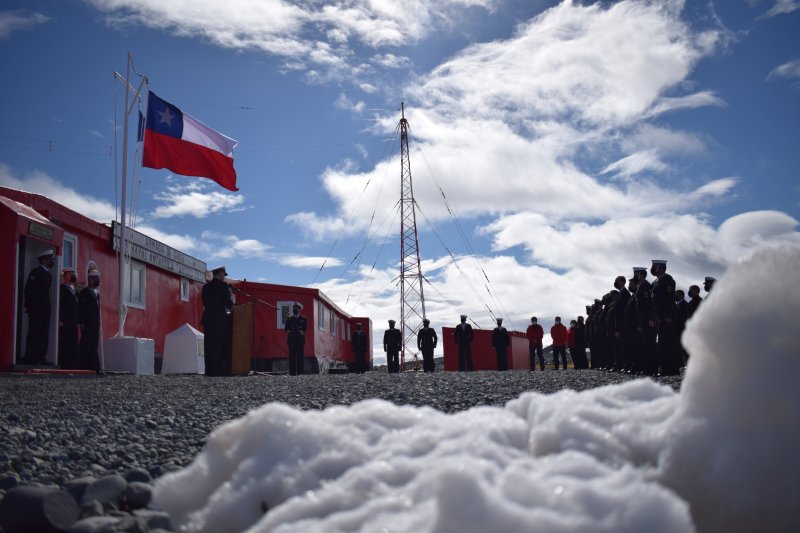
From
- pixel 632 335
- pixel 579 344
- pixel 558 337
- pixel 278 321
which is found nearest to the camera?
pixel 632 335

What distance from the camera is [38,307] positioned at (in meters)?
11.7

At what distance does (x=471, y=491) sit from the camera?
122 centimetres

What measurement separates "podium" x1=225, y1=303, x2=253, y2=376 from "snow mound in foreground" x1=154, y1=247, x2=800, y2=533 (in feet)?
49.1

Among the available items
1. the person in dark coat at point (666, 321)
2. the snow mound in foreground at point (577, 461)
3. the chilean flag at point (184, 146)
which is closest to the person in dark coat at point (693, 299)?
the person in dark coat at point (666, 321)

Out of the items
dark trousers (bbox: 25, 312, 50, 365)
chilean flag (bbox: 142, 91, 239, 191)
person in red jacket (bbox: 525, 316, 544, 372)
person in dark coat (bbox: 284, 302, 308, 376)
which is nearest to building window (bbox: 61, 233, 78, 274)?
dark trousers (bbox: 25, 312, 50, 365)

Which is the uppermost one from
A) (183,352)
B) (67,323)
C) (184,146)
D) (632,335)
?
(184,146)

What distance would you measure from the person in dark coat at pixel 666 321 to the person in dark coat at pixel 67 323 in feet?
35.2

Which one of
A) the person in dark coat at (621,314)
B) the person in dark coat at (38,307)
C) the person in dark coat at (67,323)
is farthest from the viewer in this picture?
the person in dark coat at (621,314)

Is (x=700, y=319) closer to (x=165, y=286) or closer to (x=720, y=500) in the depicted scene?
(x=720, y=500)

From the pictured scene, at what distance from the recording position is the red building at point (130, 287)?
11.5 metres

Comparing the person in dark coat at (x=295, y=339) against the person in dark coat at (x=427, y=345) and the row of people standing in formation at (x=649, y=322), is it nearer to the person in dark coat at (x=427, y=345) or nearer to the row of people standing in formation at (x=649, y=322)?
the person in dark coat at (x=427, y=345)

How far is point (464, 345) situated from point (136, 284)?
428 inches

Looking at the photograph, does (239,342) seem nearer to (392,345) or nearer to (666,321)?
(392,345)

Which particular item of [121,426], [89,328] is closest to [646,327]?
[121,426]
